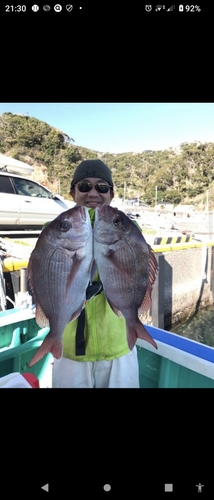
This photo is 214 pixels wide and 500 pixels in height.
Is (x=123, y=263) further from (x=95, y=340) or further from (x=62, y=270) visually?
(x=95, y=340)

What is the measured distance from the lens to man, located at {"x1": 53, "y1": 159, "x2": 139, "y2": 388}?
41.9 inches

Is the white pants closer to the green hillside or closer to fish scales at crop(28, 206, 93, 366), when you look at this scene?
fish scales at crop(28, 206, 93, 366)

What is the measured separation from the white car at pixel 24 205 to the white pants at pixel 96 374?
1.74 m

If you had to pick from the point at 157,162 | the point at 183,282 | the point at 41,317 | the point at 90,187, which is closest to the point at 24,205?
the point at 90,187

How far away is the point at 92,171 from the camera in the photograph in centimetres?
104

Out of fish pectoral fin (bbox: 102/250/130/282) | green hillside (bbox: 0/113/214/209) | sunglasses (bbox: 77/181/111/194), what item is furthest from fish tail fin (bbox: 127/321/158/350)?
green hillside (bbox: 0/113/214/209)

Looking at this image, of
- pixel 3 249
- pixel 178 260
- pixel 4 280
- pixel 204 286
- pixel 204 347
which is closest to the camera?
pixel 204 347

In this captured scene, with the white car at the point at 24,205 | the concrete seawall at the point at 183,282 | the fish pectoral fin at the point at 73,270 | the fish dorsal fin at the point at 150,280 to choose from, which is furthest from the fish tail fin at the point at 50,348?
the concrete seawall at the point at 183,282

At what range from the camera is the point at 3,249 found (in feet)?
11.3

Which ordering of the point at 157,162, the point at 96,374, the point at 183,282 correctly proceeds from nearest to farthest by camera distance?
the point at 96,374, the point at 183,282, the point at 157,162

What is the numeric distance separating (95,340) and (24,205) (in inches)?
105
